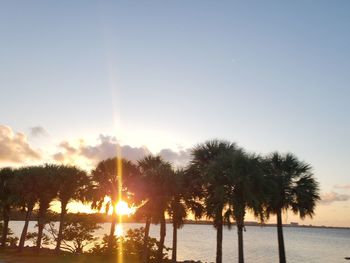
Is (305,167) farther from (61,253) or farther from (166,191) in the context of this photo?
(61,253)

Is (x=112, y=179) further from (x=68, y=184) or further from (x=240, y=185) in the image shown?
(x=240, y=185)

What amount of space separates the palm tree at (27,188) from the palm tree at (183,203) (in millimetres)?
18355

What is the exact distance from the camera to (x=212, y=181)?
1221 inches

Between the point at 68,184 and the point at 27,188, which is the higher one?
the point at 68,184

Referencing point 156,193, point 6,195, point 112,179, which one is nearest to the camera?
point 156,193

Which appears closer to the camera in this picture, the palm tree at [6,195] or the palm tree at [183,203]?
the palm tree at [183,203]

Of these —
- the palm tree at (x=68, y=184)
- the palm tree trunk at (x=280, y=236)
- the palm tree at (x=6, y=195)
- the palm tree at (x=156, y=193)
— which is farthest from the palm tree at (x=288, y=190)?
the palm tree at (x=6, y=195)

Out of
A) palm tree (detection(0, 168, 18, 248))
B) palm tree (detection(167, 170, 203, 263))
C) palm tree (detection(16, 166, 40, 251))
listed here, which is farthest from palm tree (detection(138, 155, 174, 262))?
palm tree (detection(0, 168, 18, 248))

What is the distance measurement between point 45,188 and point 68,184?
2657 mm

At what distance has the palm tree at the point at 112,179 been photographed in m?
41.9

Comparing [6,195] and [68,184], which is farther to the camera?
[6,195]

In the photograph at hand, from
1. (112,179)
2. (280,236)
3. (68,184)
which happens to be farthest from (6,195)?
(280,236)

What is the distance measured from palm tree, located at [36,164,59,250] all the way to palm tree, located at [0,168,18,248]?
121 inches

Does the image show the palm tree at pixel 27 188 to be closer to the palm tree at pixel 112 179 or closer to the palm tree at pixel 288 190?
the palm tree at pixel 112 179
